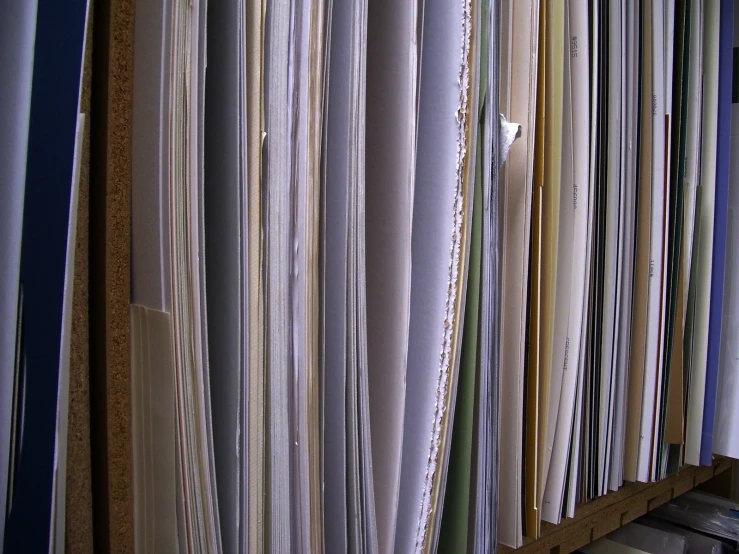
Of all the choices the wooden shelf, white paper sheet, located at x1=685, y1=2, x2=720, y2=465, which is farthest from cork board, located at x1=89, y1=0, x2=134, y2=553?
white paper sheet, located at x1=685, y1=2, x2=720, y2=465

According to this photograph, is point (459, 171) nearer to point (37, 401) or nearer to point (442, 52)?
point (442, 52)

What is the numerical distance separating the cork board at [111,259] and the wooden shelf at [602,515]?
0.42m

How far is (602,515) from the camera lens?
81cm

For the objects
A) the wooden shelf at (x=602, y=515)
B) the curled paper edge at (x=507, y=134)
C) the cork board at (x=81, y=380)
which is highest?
the curled paper edge at (x=507, y=134)

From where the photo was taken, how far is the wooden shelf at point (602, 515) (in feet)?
2.38

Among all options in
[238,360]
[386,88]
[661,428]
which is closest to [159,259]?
[238,360]

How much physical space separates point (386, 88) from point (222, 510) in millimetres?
311

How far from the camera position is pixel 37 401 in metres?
0.31

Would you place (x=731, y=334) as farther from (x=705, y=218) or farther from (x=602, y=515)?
(x=602, y=515)

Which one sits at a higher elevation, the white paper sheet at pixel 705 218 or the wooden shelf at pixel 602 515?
the white paper sheet at pixel 705 218

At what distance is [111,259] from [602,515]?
0.73m

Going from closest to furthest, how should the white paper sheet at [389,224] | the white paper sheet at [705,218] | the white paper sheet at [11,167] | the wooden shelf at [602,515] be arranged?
1. the white paper sheet at [11,167]
2. the white paper sheet at [389,224]
3. the wooden shelf at [602,515]
4. the white paper sheet at [705,218]

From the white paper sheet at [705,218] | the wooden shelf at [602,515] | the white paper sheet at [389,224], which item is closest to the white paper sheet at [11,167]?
the white paper sheet at [389,224]

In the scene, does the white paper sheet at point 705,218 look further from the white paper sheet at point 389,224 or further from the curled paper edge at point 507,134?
the white paper sheet at point 389,224
